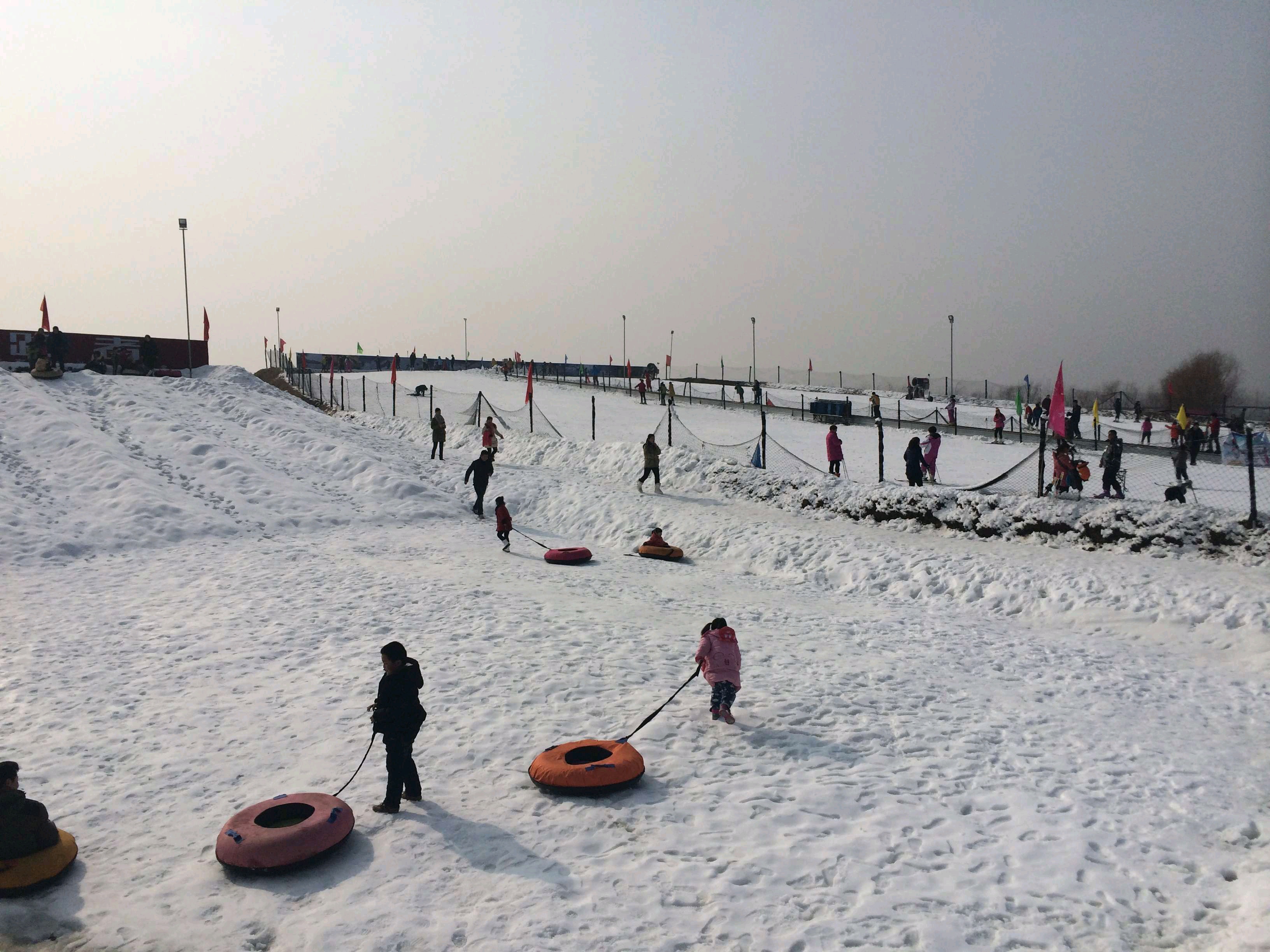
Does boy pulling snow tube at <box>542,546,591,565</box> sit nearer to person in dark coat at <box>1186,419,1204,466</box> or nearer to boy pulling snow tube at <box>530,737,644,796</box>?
boy pulling snow tube at <box>530,737,644,796</box>

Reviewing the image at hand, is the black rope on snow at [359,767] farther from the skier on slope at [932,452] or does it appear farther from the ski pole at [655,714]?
the skier on slope at [932,452]

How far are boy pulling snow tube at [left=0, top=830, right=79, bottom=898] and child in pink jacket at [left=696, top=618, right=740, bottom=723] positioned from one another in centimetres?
584

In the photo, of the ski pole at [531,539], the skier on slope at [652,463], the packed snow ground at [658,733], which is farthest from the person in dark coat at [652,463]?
the ski pole at [531,539]

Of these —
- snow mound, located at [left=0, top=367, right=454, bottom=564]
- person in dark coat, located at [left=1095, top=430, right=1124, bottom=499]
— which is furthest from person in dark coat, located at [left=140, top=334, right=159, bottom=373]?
person in dark coat, located at [left=1095, top=430, right=1124, bottom=499]

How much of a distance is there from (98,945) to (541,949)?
288cm

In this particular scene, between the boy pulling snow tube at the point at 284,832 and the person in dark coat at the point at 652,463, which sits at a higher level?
the person in dark coat at the point at 652,463

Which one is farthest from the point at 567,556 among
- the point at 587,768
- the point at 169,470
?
the point at 169,470

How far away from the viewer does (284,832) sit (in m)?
6.27

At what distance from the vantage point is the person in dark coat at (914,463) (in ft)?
65.4

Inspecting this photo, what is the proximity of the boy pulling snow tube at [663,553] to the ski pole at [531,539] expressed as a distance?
6.93 feet

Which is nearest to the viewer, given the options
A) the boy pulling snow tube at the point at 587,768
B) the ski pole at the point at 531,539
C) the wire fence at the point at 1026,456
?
the boy pulling snow tube at the point at 587,768

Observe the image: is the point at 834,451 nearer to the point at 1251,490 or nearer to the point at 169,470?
the point at 1251,490

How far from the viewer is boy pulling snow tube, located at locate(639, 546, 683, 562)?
1797 centimetres

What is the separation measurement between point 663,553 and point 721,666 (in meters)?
8.91
